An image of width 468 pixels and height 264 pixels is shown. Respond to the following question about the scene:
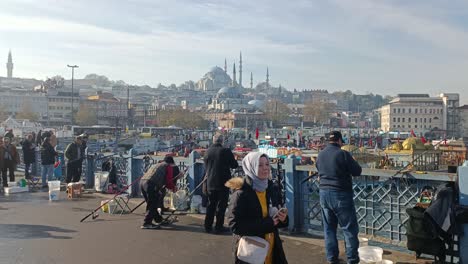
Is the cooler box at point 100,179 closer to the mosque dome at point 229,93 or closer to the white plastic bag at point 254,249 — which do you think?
the white plastic bag at point 254,249

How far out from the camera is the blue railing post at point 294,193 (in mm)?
7453

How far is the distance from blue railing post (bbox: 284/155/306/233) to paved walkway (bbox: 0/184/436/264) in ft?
1.08

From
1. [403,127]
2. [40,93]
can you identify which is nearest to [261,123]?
[403,127]

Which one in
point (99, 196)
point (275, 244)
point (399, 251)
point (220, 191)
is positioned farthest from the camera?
point (99, 196)

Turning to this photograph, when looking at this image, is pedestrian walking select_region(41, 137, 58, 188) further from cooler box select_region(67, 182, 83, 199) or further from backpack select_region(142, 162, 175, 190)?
backpack select_region(142, 162, 175, 190)

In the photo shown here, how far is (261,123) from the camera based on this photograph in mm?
143125

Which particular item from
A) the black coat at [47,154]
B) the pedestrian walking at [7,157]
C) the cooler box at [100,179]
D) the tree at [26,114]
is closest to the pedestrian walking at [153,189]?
the cooler box at [100,179]

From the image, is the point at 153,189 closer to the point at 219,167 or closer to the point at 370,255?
the point at 219,167

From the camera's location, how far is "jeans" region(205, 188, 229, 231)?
760 centimetres

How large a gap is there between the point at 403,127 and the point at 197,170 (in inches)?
4857

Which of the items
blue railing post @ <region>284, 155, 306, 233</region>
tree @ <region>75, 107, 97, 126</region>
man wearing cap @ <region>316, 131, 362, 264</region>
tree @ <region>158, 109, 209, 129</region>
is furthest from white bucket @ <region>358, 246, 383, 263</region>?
tree @ <region>158, 109, 209, 129</region>

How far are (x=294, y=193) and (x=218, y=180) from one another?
1.21 meters

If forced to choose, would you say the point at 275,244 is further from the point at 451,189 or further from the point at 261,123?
the point at 261,123

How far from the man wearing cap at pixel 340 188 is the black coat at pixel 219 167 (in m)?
2.12
